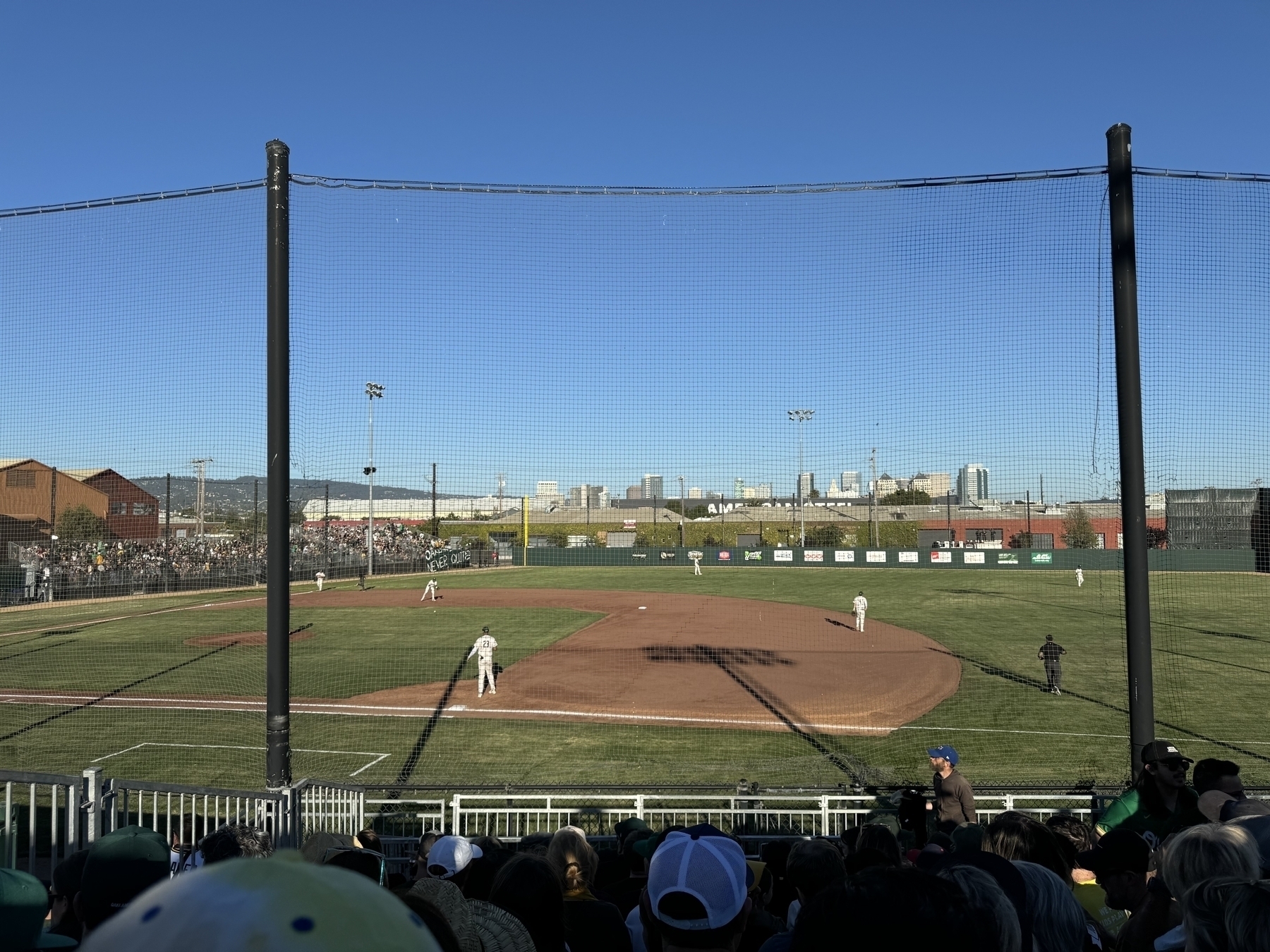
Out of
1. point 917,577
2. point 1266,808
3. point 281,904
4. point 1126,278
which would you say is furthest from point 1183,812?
point 917,577

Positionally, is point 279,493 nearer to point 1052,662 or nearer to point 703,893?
point 703,893

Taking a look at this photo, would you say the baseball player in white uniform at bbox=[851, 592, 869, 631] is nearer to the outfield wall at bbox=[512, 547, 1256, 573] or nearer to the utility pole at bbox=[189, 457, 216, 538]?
the outfield wall at bbox=[512, 547, 1256, 573]

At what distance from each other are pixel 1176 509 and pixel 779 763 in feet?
22.5

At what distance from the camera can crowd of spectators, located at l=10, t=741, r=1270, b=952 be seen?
37.0 inches

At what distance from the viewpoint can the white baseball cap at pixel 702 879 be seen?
2.30 metres

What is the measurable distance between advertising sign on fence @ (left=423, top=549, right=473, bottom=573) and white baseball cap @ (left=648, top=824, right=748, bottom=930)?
4651 centimetres

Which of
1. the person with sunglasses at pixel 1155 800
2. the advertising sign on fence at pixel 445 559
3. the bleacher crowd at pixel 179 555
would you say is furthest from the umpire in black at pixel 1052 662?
the advertising sign on fence at pixel 445 559

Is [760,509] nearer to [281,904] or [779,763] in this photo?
[779,763]

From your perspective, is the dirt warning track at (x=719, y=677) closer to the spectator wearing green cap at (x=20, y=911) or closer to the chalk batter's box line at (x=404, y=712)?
the chalk batter's box line at (x=404, y=712)

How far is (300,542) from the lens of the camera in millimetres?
35438

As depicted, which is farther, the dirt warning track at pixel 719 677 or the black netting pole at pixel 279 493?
the dirt warning track at pixel 719 677

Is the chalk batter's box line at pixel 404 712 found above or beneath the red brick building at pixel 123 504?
beneath

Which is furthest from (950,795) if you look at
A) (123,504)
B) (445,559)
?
(445,559)

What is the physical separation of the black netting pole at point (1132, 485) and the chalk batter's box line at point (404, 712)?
915 centimetres
